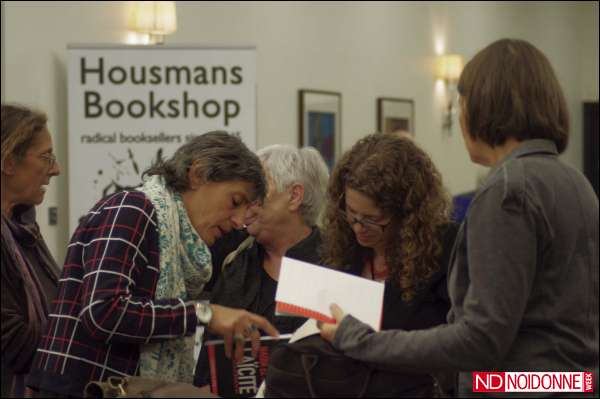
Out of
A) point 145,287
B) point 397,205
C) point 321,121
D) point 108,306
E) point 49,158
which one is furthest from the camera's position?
point 321,121

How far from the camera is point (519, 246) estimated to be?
176 centimetres

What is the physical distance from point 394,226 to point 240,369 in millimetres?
675

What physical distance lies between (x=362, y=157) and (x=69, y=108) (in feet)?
13.6

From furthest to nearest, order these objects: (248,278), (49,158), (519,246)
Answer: (248,278) → (49,158) → (519,246)

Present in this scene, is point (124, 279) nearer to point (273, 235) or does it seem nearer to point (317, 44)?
point (273, 235)

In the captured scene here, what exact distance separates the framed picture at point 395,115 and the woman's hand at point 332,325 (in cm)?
792

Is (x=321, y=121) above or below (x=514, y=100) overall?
above

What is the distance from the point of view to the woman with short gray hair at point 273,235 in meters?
3.16

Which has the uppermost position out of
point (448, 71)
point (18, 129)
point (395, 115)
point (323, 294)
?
point (448, 71)

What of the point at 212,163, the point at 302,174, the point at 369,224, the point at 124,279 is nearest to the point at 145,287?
the point at 124,279

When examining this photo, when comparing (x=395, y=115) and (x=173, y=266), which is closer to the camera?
(x=173, y=266)

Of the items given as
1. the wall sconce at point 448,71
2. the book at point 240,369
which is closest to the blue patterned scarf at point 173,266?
the book at point 240,369

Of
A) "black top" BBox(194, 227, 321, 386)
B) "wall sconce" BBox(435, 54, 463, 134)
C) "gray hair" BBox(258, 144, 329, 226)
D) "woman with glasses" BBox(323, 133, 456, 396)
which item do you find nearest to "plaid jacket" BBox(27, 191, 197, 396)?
"woman with glasses" BBox(323, 133, 456, 396)

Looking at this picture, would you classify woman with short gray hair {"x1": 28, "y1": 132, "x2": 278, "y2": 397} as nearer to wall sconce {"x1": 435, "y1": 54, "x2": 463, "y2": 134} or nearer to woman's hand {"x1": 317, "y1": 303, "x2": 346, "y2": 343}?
woman's hand {"x1": 317, "y1": 303, "x2": 346, "y2": 343}
